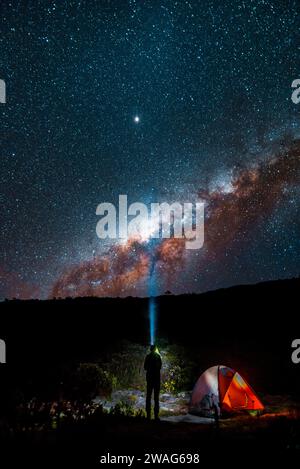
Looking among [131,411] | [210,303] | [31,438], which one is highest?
[210,303]

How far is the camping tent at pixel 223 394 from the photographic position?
1178 centimetres

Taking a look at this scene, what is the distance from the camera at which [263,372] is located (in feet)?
60.8

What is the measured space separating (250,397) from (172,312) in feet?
65.6

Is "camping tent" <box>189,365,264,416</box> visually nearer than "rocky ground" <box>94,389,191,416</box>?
Yes

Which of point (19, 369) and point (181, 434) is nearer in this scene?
point (181, 434)

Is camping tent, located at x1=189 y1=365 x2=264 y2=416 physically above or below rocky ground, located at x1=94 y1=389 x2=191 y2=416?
above

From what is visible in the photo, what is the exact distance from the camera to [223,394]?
468 inches

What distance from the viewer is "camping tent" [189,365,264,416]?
11781mm

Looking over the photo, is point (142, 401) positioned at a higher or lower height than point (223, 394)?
lower

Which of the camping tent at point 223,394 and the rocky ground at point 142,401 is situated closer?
the camping tent at point 223,394

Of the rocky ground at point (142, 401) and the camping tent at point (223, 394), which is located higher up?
the camping tent at point (223, 394)

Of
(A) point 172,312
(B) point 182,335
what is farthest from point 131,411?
(A) point 172,312
